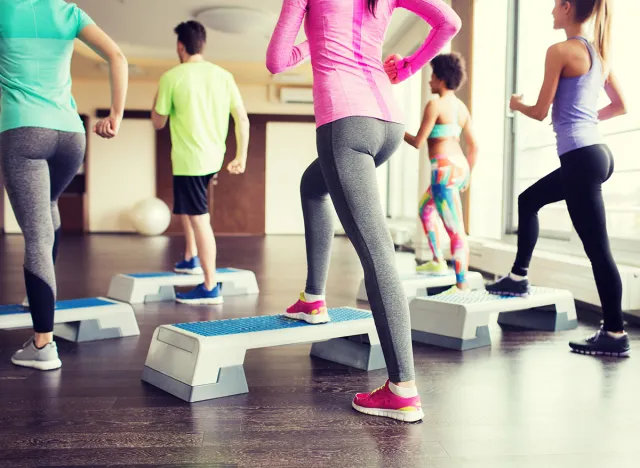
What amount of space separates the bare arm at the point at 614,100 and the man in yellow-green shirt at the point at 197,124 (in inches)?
67.8

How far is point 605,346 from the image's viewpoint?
235cm

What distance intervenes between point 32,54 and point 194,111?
131 cm

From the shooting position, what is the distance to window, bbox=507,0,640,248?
11.5 feet

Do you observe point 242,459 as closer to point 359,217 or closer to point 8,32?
point 359,217

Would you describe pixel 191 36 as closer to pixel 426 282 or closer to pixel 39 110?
pixel 39 110

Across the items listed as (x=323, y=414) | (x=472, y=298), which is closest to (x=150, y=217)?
(x=472, y=298)

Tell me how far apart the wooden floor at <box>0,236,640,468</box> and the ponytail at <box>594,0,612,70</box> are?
43.7 inches

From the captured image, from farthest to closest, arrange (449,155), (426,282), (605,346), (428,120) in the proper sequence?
(426,282) → (449,155) → (428,120) → (605,346)

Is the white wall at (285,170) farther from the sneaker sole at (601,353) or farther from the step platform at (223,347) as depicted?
the step platform at (223,347)

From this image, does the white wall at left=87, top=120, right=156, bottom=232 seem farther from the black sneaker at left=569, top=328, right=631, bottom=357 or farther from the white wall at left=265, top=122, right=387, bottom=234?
the black sneaker at left=569, top=328, right=631, bottom=357

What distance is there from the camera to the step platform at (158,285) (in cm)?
345

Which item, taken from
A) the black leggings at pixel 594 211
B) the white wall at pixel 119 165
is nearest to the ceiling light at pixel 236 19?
the white wall at pixel 119 165

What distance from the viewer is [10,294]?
11.8 ft

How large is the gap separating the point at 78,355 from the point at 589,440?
171 cm
